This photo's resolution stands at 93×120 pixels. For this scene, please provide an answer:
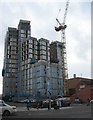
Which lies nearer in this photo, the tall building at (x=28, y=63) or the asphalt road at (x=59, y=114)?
the asphalt road at (x=59, y=114)

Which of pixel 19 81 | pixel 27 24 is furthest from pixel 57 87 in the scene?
pixel 27 24

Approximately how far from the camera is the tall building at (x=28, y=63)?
4221 inches

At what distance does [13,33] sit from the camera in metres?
128

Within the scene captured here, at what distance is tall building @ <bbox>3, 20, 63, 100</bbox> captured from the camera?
352 ft

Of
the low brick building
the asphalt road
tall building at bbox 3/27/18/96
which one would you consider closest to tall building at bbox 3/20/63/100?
tall building at bbox 3/27/18/96

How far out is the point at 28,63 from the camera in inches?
4520

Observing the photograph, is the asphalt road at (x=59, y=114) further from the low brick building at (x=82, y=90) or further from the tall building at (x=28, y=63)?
the tall building at (x=28, y=63)

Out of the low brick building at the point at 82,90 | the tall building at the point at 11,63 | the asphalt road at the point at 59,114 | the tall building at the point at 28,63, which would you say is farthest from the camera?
the tall building at the point at 11,63

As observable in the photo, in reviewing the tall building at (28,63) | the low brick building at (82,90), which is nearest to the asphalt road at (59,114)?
the low brick building at (82,90)

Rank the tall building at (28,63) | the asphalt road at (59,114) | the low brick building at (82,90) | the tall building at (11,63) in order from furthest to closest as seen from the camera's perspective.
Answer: the tall building at (11,63) → the tall building at (28,63) → the low brick building at (82,90) → the asphalt road at (59,114)

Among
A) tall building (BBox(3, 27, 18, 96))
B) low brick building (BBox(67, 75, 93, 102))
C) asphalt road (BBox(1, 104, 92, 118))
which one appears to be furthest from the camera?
tall building (BBox(3, 27, 18, 96))

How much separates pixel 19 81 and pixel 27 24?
2706cm

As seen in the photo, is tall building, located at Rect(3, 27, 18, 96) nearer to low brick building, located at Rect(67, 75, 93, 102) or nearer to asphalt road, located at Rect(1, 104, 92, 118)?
low brick building, located at Rect(67, 75, 93, 102)

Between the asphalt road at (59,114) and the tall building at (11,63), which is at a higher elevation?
the tall building at (11,63)
